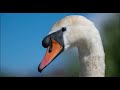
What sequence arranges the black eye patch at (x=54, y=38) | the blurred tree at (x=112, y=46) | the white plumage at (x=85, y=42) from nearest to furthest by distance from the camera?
1. the white plumage at (x=85, y=42)
2. the black eye patch at (x=54, y=38)
3. the blurred tree at (x=112, y=46)

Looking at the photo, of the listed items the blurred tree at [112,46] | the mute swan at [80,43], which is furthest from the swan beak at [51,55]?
the blurred tree at [112,46]

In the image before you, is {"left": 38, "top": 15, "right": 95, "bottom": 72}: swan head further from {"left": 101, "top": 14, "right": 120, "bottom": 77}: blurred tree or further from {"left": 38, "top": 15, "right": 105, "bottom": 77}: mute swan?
{"left": 101, "top": 14, "right": 120, "bottom": 77}: blurred tree

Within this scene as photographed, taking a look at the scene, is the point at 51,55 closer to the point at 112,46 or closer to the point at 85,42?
the point at 85,42

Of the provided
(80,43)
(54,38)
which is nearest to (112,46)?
(80,43)

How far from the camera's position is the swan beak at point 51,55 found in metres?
2.88

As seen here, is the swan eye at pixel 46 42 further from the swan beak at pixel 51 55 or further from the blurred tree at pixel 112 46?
the blurred tree at pixel 112 46

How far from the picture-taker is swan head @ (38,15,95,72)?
264cm

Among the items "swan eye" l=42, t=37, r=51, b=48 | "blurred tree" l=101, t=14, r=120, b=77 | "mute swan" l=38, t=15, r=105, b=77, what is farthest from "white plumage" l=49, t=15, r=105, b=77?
"blurred tree" l=101, t=14, r=120, b=77

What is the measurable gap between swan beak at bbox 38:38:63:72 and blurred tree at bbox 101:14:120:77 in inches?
22.2
